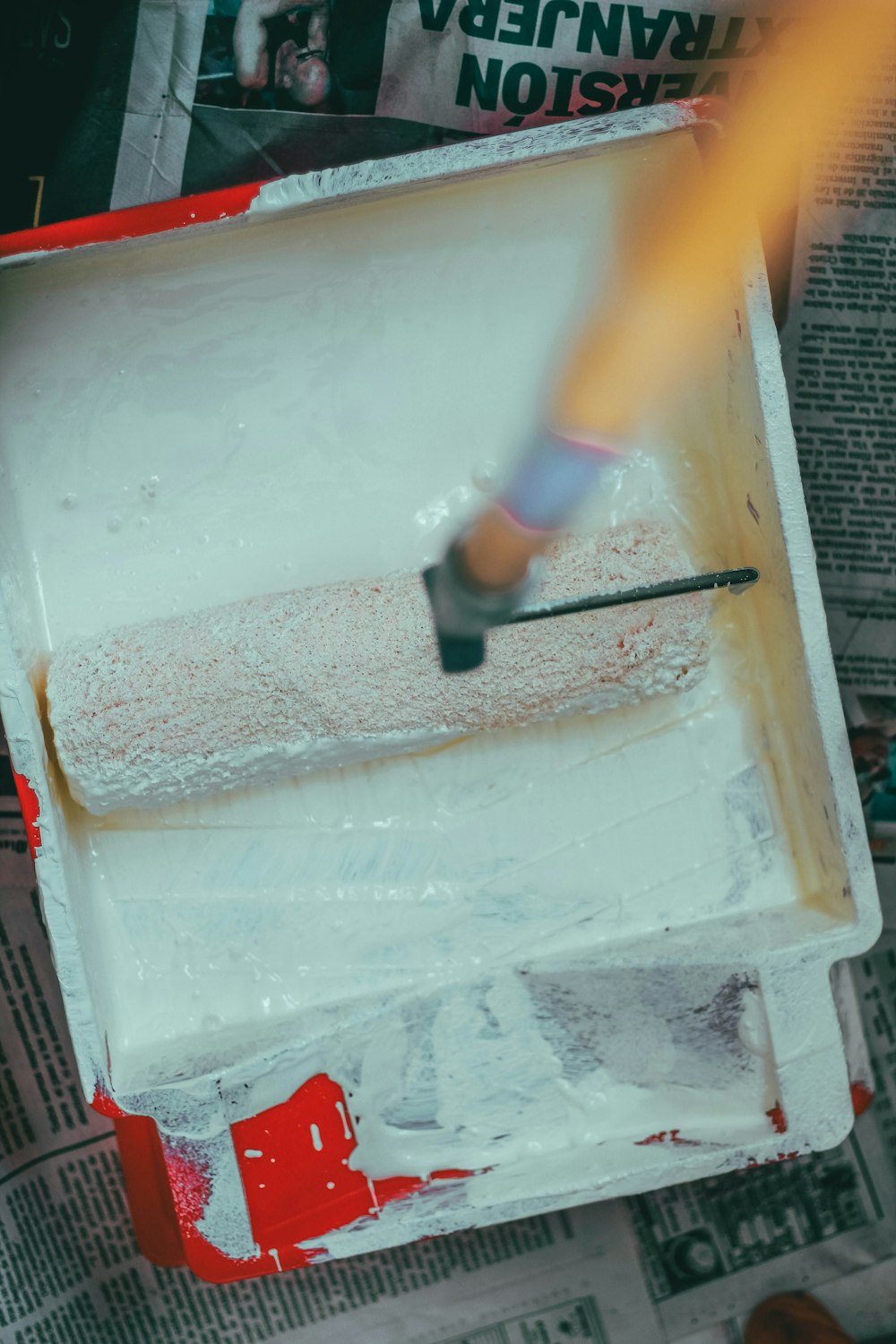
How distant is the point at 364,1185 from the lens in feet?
2.31

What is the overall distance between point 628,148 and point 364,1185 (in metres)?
0.78

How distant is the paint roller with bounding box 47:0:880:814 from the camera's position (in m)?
0.70

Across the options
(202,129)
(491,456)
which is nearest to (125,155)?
(202,129)

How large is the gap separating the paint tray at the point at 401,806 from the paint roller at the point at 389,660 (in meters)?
0.04

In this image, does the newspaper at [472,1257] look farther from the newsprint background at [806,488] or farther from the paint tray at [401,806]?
the paint tray at [401,806]

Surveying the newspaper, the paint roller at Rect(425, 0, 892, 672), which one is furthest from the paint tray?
the newspaper

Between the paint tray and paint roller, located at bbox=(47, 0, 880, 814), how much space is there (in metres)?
0.04

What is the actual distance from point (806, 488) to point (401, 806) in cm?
47

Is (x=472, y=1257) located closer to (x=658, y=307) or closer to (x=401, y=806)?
(x=401, y=806)

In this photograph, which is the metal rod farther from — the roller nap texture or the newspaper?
the newspaper

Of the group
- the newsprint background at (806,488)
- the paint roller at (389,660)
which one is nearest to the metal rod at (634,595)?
the paint roller at (389,660)

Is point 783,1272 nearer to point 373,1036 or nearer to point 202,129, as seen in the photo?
point 373,1036

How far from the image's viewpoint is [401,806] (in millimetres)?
767

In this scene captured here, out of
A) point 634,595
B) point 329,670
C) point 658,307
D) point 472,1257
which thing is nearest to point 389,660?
point 329,670
